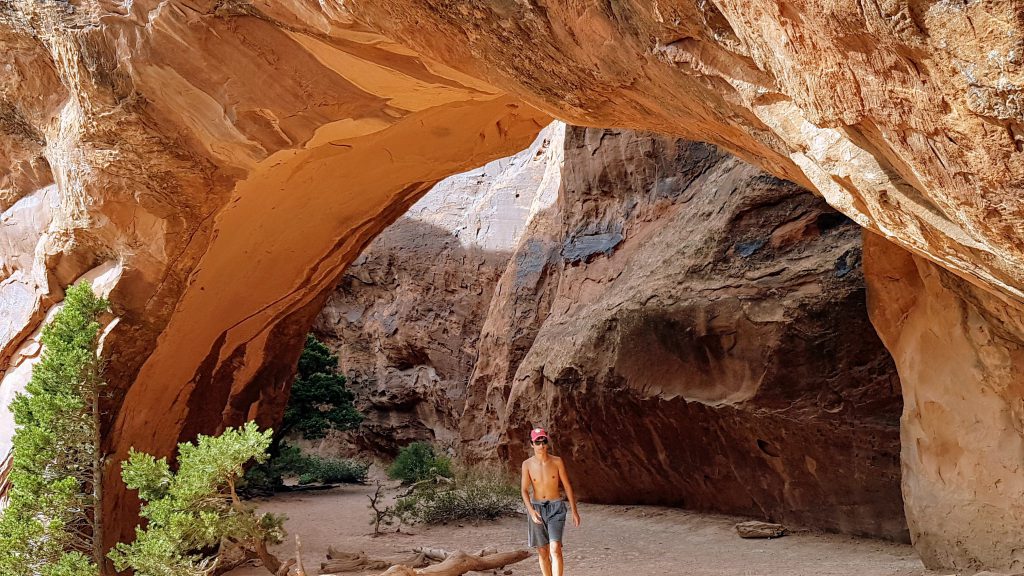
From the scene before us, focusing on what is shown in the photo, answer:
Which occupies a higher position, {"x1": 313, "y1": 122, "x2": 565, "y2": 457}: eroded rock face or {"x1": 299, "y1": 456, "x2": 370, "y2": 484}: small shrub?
{"x1": 313, "y1": 122, "x2": 565, "y2": 457}: eroded rock face

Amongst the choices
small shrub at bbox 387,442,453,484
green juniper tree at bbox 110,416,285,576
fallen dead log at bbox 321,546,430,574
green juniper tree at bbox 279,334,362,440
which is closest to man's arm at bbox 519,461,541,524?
green juniper tree at bbox 110,416,285,576

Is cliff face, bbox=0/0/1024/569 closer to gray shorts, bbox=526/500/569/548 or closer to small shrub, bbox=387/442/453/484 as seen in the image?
gray shorts, bbox=526/500/569/548

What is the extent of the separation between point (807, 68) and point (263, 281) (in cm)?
663

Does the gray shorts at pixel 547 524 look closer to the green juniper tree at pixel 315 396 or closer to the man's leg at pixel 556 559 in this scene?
the man's leg at pixel 556 559

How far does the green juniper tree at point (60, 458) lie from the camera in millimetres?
5547

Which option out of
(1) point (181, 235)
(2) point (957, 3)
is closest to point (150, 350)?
(1) point (181, 235)

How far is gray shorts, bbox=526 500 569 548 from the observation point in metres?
5.59

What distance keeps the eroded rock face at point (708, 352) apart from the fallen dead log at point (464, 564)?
3.11m

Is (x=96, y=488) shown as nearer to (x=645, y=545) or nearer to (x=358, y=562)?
(x=358, y=562)

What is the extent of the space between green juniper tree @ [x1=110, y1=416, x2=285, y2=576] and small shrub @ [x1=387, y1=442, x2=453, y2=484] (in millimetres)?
7453

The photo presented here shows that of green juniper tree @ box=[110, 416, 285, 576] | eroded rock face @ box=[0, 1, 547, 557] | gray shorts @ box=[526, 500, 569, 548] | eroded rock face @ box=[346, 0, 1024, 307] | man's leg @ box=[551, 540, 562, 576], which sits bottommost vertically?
man's leg @ box=[551, 540, 562, 576]

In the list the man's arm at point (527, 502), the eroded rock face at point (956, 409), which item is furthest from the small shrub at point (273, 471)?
the eroded rock face at point (956, 409)

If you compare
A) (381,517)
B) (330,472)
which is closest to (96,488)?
(381,517)

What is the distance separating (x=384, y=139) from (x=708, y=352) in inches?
187
